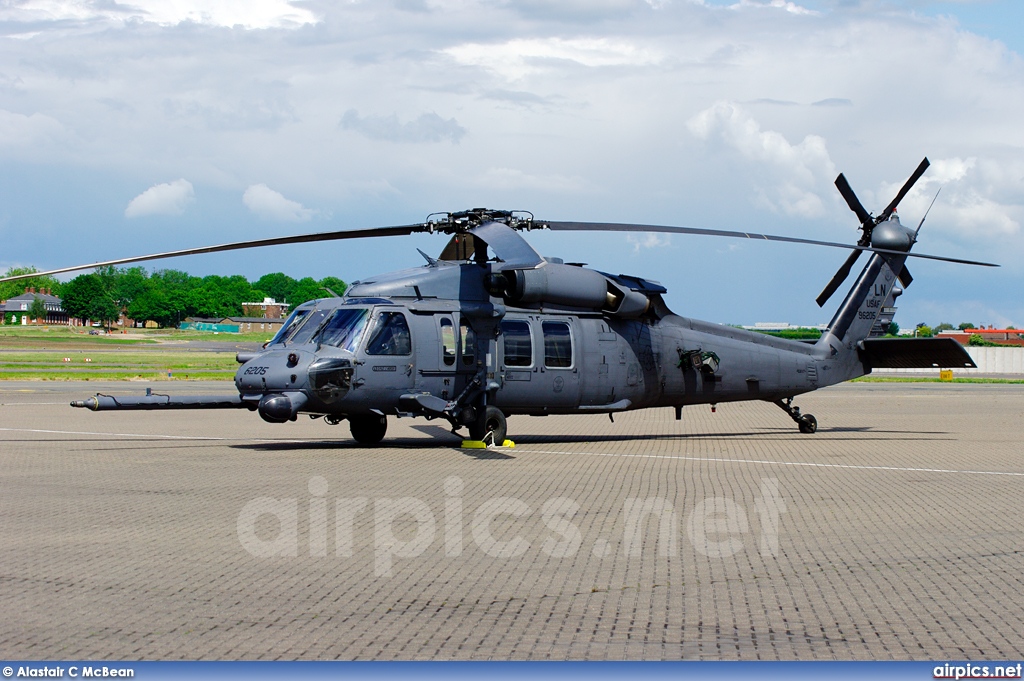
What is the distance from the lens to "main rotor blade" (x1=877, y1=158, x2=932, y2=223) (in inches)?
910

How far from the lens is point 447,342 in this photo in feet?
63.6

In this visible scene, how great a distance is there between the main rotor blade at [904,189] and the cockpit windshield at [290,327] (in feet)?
42.1

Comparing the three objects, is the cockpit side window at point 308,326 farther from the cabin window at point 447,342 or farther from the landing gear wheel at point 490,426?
the landing gear wheel at point 490,426

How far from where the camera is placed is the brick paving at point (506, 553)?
6883mm

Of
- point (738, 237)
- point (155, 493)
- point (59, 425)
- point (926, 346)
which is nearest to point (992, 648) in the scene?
point (155, 493)

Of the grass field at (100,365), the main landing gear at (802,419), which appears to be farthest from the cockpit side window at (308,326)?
the grass field at (100,365)

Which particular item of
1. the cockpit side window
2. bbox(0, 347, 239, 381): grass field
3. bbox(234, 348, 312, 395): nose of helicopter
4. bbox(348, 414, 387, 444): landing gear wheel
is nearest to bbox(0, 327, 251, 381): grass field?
bbox(0, 347, 239, 381): grass field

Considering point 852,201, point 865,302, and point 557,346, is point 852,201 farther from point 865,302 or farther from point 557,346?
point 557,346

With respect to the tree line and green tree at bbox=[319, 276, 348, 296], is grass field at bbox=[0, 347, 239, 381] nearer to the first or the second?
green tree at bbox=[319, 276, 348, 296]

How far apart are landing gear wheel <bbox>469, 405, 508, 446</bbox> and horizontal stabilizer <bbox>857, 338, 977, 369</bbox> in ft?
30.5

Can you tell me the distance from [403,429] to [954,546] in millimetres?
16411

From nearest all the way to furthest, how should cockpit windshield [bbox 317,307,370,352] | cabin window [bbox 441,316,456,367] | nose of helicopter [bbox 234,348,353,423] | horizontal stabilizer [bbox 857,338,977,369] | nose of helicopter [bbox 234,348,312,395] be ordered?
nose of helicopter [bbox 234,348,353,423] → nose of helicopter [bbox 234,348,312,395] → cockpit windshield [bbox 317,307,370,352] → cabin window [bbox 441,316,456,367] → horizontal stabilizer [bbox 857,338,977,369]

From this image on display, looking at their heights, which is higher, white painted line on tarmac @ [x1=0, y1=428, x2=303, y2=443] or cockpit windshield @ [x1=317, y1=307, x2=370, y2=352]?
cockpit windshield @ [x1=317, y1=307, x2=370, y2=352]

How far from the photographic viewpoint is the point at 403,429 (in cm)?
2525
